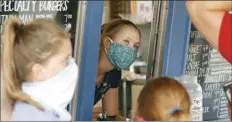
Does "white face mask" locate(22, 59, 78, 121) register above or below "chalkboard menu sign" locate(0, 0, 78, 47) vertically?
below

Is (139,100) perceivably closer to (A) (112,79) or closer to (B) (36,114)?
(B) (36,114)

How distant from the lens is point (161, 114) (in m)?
2.82

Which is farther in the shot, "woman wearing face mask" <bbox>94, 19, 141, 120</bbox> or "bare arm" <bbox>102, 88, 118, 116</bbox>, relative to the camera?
"bare arm" <bbox>102, 88, 118, 116</bbox>

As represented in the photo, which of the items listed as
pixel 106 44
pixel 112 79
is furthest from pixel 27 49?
pixel 112 79

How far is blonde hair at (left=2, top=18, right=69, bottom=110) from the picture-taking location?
260 centimetres

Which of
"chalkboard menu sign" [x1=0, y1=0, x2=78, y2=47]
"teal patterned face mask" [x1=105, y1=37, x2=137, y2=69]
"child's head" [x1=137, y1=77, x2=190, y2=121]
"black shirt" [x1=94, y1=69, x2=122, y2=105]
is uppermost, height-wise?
"chalkboard menu sign" [x1=0, y1=0, x2=78, y2=47]

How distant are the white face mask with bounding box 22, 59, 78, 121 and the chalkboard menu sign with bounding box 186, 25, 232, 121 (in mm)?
1832

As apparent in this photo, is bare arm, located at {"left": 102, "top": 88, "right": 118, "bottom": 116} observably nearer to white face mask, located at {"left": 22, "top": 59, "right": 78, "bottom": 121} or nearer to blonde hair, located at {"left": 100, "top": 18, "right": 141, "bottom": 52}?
blonde hair, located at {"left": 100, "top": 18, "right": 141, "bottom": 52}

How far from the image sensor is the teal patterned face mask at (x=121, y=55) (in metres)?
3.71

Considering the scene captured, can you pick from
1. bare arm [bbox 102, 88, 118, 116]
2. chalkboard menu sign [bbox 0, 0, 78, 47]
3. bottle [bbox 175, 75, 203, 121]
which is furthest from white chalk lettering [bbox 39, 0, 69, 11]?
bare arm [bbox 102, 88, 118, 116]

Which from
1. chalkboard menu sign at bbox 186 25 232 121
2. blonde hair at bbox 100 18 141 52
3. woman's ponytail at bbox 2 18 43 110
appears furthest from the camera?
chalkboard menu sign at bbox 186 25 232 121

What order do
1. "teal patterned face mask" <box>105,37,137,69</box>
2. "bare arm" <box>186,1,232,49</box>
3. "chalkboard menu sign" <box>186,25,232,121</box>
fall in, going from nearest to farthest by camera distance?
"bare arm" <box>186,1,232,49</box> → "teal patterned face mask" <box>105,37,137,69</box> → "chalkboard menu sign" <box>186,25,232,121</box>

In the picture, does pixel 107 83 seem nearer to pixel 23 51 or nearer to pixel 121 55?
pixel 121 55

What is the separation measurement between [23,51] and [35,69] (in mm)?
106
